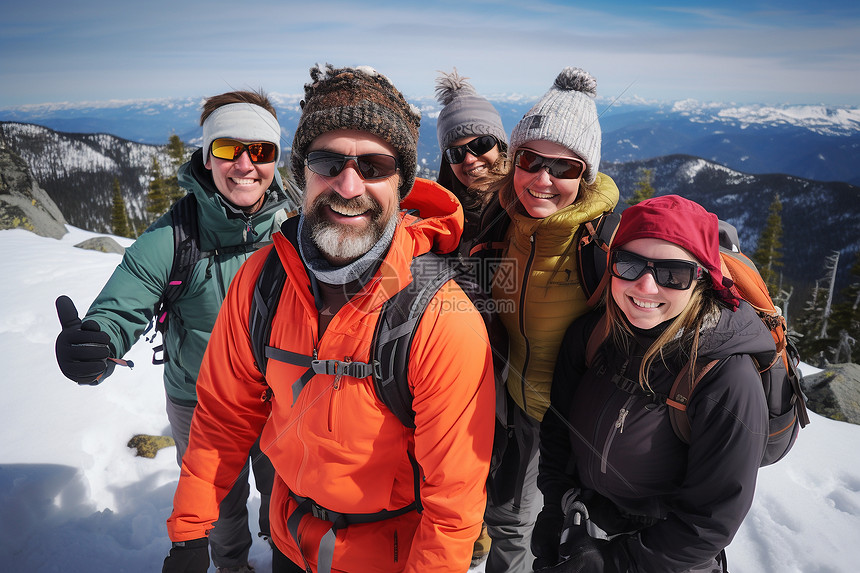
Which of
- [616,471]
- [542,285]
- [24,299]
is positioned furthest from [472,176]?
[24,299]

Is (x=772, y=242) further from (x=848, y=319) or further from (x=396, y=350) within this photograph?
(x=396, y=350)

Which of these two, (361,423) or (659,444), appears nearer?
(361,423)

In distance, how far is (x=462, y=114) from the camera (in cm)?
402

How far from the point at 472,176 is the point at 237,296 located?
2.44 m

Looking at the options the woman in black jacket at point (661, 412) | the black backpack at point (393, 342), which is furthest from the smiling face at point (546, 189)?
the black backpack at point (393, 342)

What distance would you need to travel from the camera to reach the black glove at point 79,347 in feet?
8.18

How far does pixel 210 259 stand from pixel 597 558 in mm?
3117

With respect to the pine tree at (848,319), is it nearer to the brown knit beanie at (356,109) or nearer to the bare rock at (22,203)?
the brown knit beanie at (356,109)

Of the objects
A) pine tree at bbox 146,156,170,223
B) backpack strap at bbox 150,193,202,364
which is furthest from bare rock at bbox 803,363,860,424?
pine tree at bbox 146,156,170,223

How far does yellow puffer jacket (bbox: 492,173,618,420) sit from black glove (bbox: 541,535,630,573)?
875 millimetres

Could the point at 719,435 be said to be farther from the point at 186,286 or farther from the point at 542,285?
the point at 186,286

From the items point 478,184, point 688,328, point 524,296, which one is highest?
point 478,184

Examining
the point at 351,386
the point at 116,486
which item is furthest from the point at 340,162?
the point at 116,486

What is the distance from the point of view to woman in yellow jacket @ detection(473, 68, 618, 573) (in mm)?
2709
